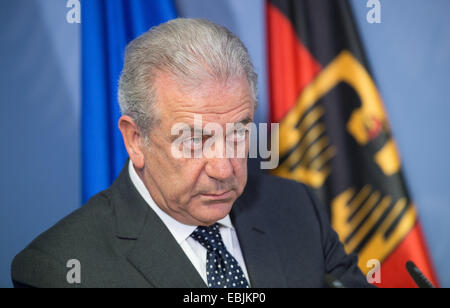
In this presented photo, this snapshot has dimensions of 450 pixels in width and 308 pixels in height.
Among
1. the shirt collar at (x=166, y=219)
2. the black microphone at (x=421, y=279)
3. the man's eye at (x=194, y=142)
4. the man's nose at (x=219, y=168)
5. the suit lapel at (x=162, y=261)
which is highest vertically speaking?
the man's eye at (x=194, y=142)

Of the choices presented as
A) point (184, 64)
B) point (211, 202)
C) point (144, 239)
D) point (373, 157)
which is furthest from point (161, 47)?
point (373, 157)

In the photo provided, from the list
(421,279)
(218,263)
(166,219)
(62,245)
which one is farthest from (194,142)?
(421,279)

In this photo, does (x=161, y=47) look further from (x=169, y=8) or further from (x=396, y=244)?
(x=396, y=244)

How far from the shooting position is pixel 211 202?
52.4 inches

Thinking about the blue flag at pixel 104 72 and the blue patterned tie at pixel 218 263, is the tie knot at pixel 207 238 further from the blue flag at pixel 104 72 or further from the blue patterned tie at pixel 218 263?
the blue flag at pixel 104 72

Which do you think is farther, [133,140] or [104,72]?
[104,72]

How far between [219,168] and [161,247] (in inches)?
12.6

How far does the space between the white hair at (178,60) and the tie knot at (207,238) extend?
39 centimetres

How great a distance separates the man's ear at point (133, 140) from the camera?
1372mm

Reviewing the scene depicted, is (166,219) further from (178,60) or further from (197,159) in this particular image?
(178,60)

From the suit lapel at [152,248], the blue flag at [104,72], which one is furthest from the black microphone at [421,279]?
the blue flag at [104,72]

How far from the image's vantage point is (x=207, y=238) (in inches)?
56.6

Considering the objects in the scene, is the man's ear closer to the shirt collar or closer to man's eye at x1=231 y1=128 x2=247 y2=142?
the shirt collar

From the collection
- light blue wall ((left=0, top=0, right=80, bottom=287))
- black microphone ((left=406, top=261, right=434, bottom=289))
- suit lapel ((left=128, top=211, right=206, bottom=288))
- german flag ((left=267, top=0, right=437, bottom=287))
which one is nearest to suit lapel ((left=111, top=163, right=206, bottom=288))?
suit lapel ((left=128, top=211, right=206, bottom=288))
